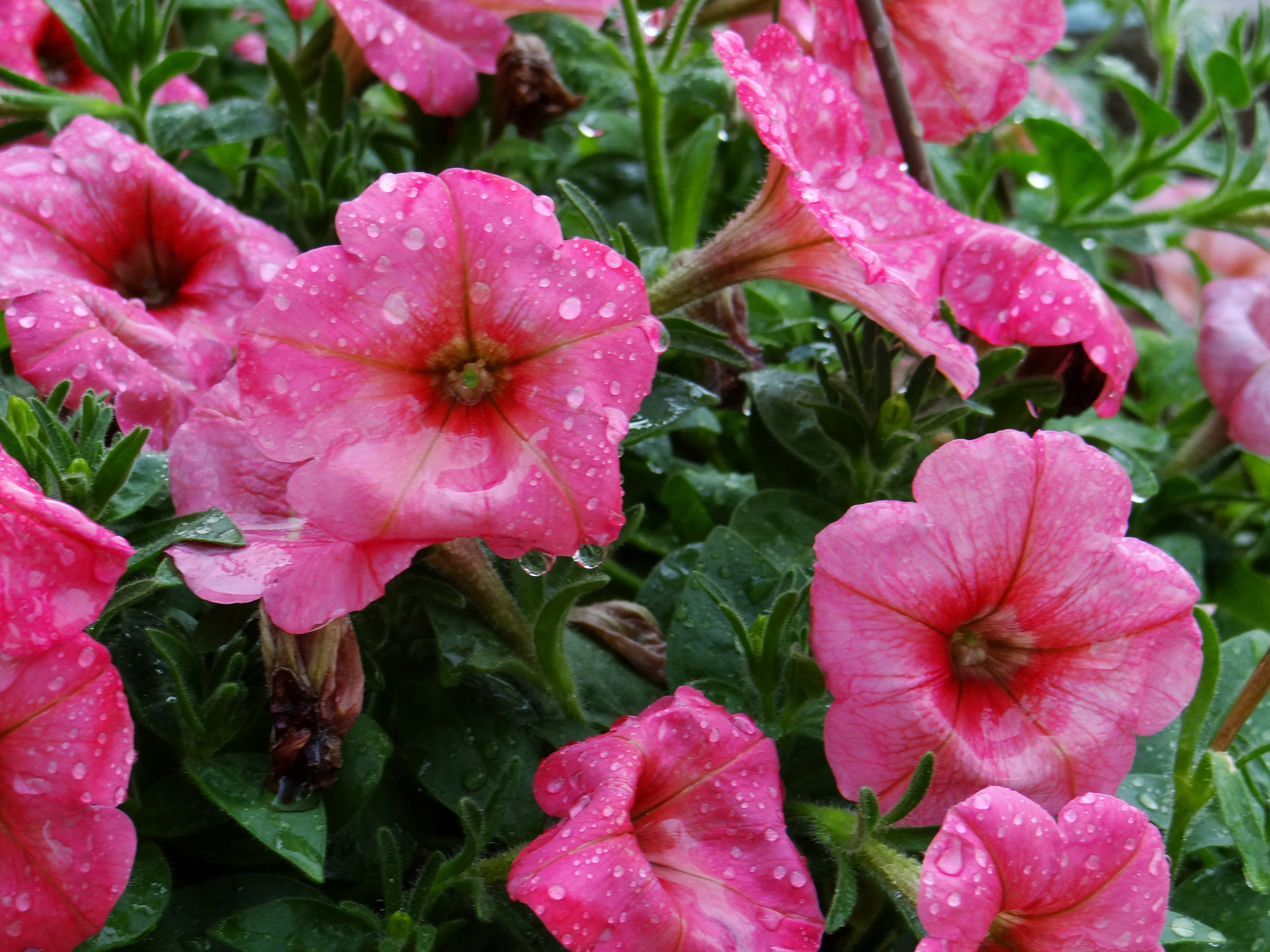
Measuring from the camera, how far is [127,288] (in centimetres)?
87

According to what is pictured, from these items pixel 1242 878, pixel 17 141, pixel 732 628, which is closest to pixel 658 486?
pixel 732 628

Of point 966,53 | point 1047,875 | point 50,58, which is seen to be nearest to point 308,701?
point 1047,875

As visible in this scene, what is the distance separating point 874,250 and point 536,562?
308mm

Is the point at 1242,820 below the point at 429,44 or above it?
below

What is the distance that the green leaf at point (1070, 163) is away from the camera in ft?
3.74

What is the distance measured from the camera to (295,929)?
2.06 feet

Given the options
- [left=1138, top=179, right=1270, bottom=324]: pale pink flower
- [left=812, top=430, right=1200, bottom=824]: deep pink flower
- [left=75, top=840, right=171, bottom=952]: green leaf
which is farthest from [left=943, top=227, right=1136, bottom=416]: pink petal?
[left=1138, top=179, right=1270, bottom=324]: pale pink flower

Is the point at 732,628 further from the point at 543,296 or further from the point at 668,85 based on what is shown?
the point at 668,85

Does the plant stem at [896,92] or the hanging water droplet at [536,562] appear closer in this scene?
the hanging water droplet at [536,562]

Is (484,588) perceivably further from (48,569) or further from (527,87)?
(527,87)

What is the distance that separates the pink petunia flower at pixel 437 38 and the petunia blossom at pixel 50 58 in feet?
0.68

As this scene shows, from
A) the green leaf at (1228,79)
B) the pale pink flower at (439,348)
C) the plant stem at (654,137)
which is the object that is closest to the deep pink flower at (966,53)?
the plant stem at (654,137)

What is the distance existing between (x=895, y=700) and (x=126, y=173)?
2.06 feet

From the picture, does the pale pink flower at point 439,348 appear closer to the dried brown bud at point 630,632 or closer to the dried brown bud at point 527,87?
the dried brown bud at point 630,632
